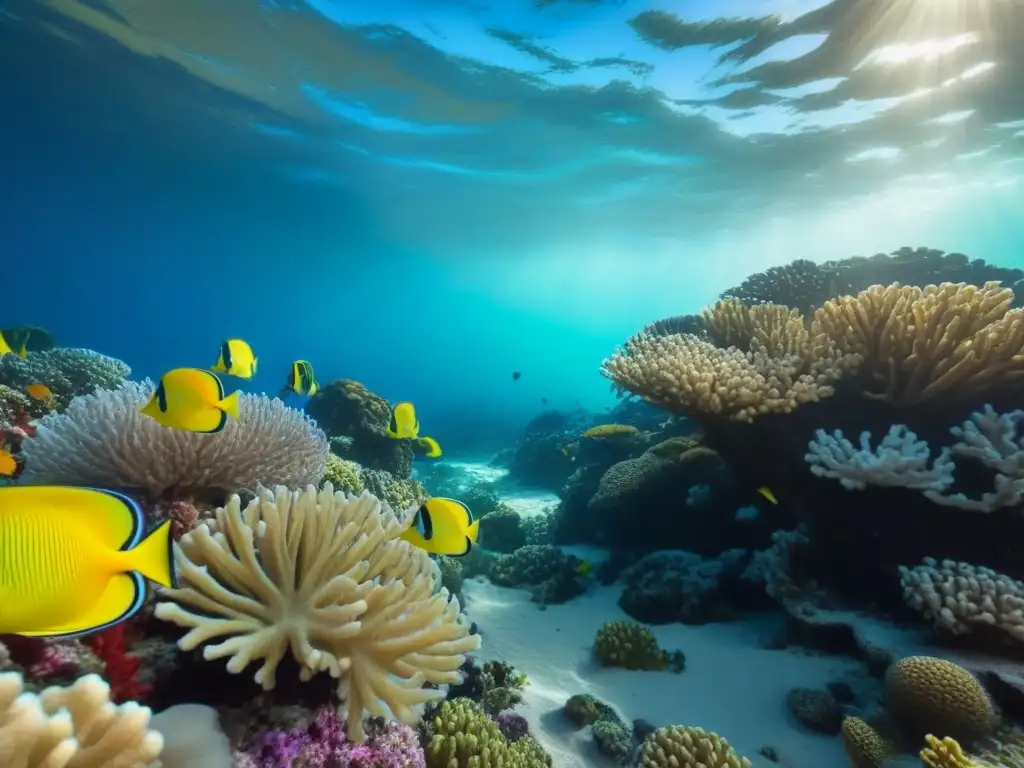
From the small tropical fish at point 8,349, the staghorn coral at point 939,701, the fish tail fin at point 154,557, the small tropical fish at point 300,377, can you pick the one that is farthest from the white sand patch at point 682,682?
the small tropical fish at point 8,349

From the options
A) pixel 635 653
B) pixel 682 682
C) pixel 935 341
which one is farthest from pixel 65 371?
pixel 935 341

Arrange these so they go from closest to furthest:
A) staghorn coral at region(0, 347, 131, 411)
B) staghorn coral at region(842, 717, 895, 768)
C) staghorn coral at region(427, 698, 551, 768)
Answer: staghorn coral at region(427, 698, 551, 768)
staghorn coral at region(842, 717, 895, 768)
staghorn coral at region(0, 347, 131, 411)

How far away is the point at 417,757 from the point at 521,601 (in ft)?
18.2

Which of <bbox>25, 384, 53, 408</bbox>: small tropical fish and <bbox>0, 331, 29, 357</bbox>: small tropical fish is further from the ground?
<bbox>0, 331, 29, 357</bbox>: small tropical fish

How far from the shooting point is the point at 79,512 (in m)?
1.31

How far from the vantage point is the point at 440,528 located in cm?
279

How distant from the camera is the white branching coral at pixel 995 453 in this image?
457 centimetres

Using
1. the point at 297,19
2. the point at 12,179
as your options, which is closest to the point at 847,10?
the point at 297,19

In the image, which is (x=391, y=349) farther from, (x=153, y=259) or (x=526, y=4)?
(x=526, y=4)

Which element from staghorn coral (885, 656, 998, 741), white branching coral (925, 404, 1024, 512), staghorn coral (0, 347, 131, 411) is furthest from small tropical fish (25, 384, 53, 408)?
white branching coral (925, 404, 1024, 512)

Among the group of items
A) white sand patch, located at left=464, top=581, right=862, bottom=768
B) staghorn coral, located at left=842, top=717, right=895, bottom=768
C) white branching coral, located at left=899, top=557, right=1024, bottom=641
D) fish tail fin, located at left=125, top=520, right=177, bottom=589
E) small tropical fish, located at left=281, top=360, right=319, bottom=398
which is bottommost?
white sand patch, located at left=464, top=581, right=862, bottom=768

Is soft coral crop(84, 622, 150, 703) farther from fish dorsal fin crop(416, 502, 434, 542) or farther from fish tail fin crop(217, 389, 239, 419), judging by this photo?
fish dorsal fin crop(416, 502, 434, 542)

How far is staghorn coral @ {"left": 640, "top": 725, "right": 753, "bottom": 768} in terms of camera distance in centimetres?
363

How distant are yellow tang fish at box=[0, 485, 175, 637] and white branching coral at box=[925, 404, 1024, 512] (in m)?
5.79
